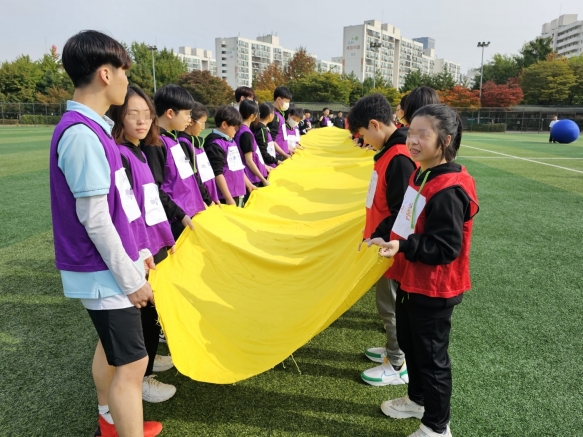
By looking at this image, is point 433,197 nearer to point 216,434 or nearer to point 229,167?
point 216,434

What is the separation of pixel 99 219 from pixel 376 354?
2080 mm

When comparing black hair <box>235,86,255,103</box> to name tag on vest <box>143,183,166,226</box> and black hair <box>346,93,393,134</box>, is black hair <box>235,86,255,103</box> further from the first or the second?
name tag on vest <box>143,183,166,226</box>

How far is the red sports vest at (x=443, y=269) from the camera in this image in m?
1.84

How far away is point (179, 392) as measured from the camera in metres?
2.50

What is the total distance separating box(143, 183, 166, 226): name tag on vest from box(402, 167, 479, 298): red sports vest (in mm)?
1497

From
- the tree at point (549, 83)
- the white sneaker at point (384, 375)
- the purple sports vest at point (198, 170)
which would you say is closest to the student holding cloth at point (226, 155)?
the purple sports vest at point (198, 170)

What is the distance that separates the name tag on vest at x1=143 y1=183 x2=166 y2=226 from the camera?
7.80 ft

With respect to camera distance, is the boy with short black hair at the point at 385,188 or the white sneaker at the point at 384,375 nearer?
the boy with short black hair at the point at 385,188

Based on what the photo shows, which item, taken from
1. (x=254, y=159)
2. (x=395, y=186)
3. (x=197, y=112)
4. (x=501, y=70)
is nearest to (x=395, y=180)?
(x=395, y=186)

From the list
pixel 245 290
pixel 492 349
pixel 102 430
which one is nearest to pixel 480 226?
pixel 492 349

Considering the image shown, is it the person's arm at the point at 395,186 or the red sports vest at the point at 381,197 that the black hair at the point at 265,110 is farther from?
the person's arm at the point at 395,186

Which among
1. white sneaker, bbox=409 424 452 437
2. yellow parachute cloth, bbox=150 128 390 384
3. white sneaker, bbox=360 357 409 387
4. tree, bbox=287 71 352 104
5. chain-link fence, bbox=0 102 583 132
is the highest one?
tree, bbox=287 71 352 104

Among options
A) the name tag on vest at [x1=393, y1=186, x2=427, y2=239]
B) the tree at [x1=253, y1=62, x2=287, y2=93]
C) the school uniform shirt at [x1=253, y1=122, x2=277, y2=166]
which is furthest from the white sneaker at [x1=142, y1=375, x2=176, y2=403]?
the tree at [x1=253, y1=62, x2=287, y2=93]

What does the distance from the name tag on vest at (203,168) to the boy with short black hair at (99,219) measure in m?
1.76
